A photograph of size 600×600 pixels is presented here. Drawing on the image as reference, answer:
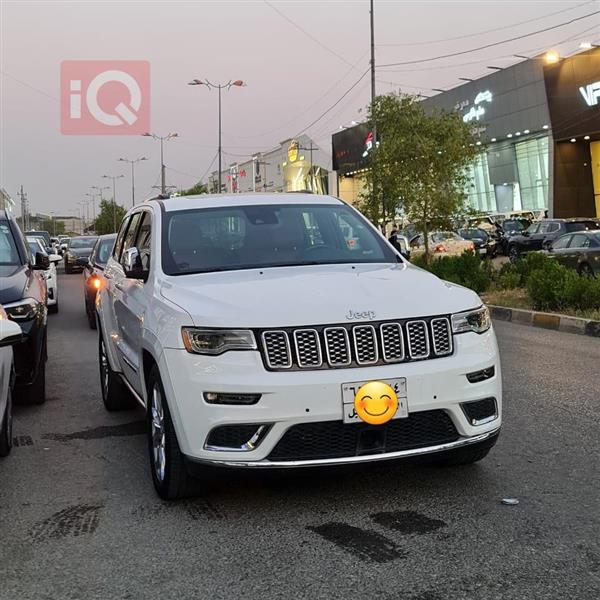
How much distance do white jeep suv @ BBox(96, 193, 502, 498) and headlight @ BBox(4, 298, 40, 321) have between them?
2431 mm

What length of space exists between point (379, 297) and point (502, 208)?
51.9m

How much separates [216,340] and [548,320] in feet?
32.4

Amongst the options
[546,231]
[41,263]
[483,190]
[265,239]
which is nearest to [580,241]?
[546,231]

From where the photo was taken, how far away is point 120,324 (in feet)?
20.2

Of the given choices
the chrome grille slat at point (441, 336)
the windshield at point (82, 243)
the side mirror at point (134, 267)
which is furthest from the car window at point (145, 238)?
the windshield at point (82, 243)

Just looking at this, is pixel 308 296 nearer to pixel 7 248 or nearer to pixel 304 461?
pixel 304 461

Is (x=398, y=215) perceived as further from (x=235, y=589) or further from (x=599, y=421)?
(x=235, y=589)

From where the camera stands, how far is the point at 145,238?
596 cm

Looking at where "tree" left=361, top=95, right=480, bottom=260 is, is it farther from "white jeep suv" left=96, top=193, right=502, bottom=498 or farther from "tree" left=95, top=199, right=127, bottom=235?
"tree" left=95, top=199, right=127, bottom=235

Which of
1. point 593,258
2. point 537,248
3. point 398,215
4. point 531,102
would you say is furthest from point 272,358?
point 531,102


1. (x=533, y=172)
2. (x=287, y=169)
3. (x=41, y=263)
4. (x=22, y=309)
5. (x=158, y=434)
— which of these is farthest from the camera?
(x=287, y=169)

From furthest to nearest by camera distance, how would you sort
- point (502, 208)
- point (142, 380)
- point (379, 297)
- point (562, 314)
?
point (502, 208), point (562, 314), point (142, 380), point (379, 297)

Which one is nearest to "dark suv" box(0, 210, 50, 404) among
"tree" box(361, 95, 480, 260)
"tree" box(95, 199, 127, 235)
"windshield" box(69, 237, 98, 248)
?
"tree" box(361, 95, 480, 260)

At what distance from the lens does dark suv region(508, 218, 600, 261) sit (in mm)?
27703
